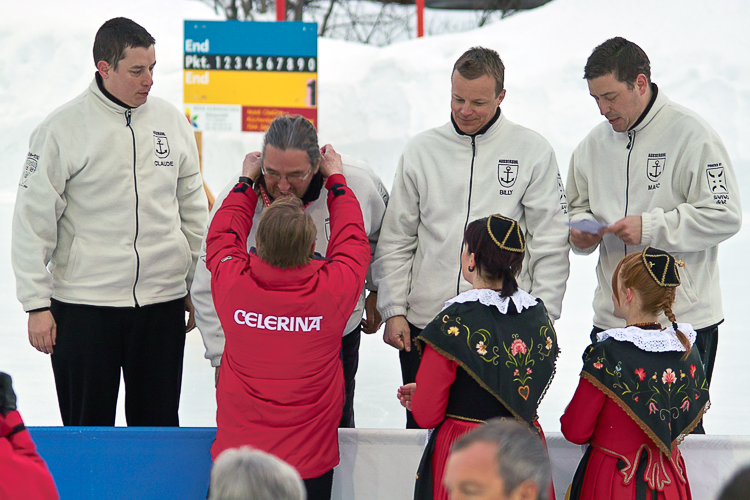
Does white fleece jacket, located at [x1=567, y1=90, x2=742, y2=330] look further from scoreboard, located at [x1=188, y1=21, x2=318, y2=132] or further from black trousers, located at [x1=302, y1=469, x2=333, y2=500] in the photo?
scoreboard, located at [x1=188, y1=21, x2=318, y2=132]

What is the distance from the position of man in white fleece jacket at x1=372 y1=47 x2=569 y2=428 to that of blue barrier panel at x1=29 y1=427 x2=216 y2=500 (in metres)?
0.67

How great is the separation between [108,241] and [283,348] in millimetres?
896

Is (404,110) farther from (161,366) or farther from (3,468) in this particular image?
(3,468)

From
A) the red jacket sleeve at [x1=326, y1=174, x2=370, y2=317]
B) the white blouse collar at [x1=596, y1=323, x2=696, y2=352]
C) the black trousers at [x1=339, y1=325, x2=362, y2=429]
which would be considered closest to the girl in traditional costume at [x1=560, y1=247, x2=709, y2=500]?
the white blouse collar at [x1=596, y1=323, x2=696, y2=352]

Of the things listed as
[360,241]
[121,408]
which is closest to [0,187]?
[121,408]

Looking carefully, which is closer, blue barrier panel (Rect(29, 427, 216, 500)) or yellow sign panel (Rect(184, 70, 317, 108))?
blue barrier panel (Rect(29, 427, 216, 500))

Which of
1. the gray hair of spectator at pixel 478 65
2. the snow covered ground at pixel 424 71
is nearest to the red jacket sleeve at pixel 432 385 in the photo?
the gray hair of spectator at pixel 478 65

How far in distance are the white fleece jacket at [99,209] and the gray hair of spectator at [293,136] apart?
57cm

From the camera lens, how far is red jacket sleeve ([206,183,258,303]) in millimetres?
1783

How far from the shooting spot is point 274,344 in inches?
68.5

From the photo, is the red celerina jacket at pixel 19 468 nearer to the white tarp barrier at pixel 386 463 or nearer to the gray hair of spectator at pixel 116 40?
the white tarp barrier at pixel 386 463

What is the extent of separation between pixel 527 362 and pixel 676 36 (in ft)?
42.0

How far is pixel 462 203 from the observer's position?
7.26ft

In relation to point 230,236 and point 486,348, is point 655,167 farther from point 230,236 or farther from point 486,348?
point 230,236
